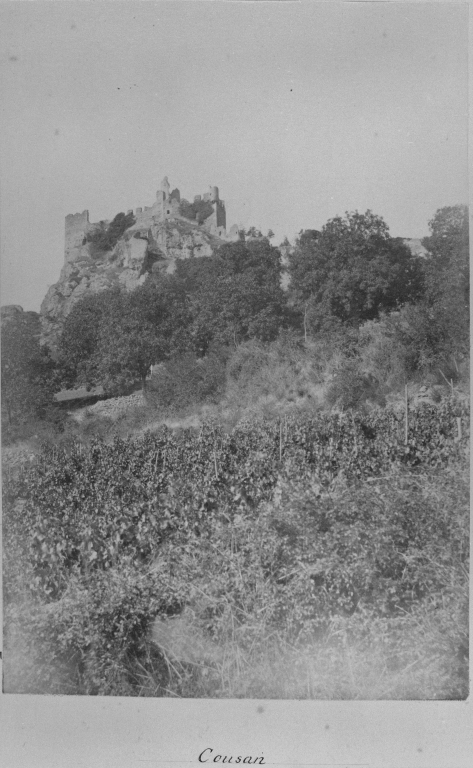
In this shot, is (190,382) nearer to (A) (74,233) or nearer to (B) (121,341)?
(B) (121,341)

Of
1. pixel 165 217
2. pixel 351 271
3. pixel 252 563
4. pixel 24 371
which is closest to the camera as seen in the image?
pixel 252 563

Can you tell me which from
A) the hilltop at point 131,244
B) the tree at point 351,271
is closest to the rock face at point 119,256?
the hilltop at point 131,244

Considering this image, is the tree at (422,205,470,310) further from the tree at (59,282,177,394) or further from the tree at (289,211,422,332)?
the tree at (59,282,177,394)

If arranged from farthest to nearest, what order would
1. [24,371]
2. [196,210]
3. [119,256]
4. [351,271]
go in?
[119,256] → [351,271] → [196,210] → [24,371]

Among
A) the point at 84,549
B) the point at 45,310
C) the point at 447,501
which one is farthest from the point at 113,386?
the point at 447,501

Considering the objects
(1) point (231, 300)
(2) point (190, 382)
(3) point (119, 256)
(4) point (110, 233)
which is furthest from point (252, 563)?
(4) point (110, 233)

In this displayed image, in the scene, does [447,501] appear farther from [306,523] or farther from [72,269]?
[72,269]

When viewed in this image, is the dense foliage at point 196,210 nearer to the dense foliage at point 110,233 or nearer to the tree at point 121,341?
the dense foliage at point 110,233
